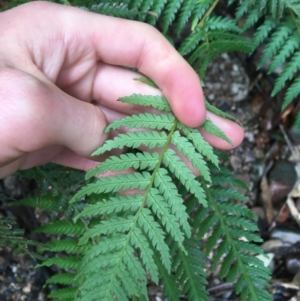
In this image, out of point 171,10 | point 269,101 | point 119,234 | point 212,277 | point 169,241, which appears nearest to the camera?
point 119,234

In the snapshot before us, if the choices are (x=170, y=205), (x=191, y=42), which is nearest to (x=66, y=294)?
(x=170, y=205)

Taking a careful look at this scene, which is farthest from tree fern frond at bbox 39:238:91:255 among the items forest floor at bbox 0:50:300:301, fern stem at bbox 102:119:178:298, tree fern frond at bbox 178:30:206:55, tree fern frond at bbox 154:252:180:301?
tree fern frond at bbox 178:30:206:55

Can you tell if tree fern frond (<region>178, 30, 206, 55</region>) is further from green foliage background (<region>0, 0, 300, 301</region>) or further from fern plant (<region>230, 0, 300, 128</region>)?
fern plant (<region>230, 0, 300, 128</region>)

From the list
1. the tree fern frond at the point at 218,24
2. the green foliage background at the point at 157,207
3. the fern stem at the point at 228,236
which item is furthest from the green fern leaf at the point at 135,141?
the tree fern frond at the point at 218,24

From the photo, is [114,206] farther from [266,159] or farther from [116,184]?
[266,159]

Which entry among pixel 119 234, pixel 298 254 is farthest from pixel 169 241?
pixel 298 254

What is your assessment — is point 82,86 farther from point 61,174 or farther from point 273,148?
point 273,148
